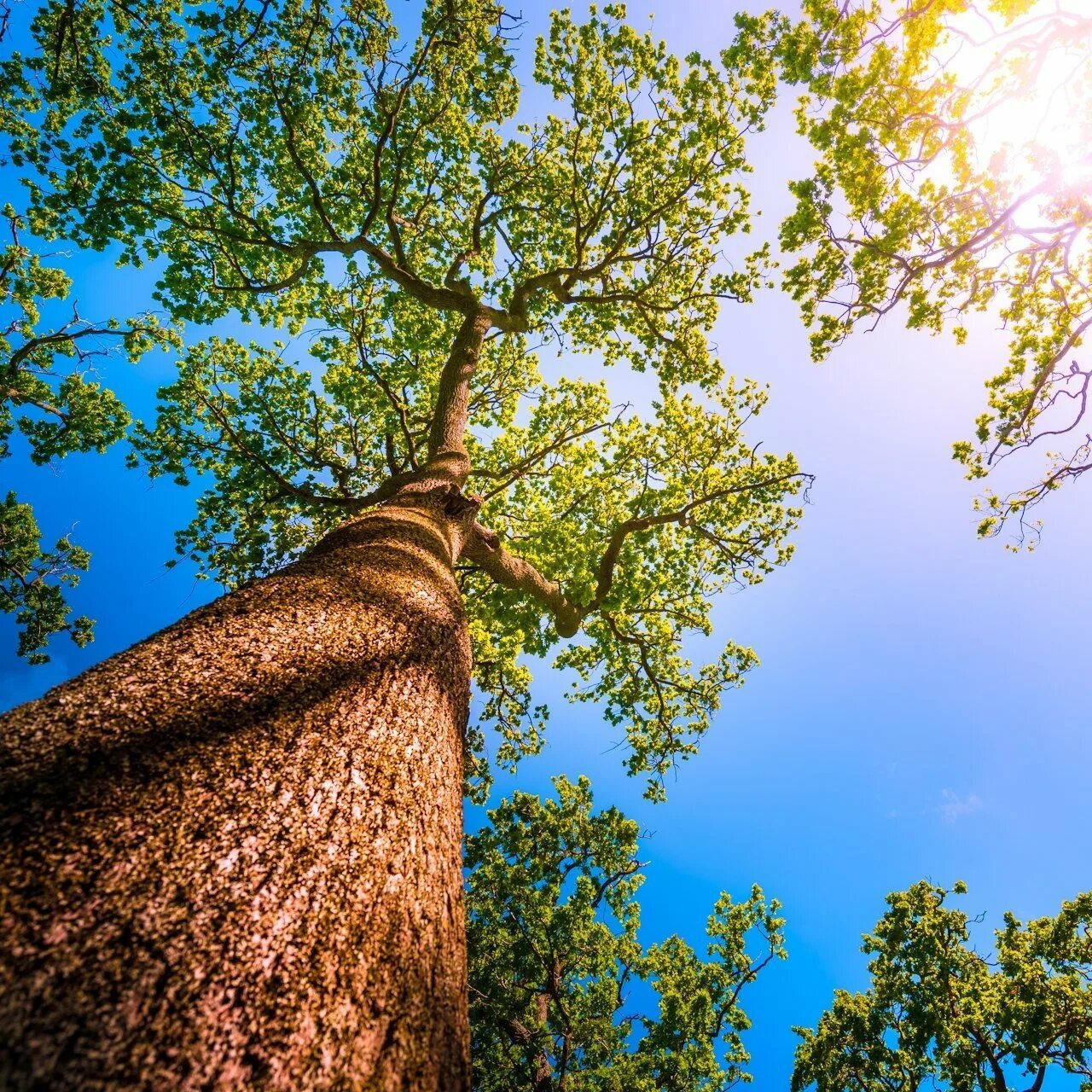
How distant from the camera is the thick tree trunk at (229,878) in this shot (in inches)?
35.3

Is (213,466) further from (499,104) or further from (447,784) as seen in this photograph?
(447,784)

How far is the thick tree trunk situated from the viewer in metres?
0.90

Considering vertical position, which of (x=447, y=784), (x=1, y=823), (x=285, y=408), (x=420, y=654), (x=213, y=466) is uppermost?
(x=285, y=408)

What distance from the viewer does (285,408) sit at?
385 inches

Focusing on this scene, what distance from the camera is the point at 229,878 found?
3.93 feet

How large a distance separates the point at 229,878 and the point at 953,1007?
16.4 meters

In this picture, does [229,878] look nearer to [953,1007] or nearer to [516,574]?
[516,574]

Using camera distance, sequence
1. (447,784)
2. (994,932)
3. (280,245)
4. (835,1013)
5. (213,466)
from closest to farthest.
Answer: (447,784) → (280,245) → (213,466) → (994,932) → (835,1013)

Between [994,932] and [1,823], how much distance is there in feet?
59.9

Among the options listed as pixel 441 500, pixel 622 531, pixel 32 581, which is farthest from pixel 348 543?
pixel 32 581

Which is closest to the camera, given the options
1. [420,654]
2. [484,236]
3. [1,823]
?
[1,823]

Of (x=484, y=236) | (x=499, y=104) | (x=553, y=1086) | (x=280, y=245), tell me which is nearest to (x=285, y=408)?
(x=280, y=245)

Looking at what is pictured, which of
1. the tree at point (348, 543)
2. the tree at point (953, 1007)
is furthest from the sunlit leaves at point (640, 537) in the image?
the tree at point (953, 1007)

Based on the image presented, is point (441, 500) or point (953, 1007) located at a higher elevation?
point (441, 500)
